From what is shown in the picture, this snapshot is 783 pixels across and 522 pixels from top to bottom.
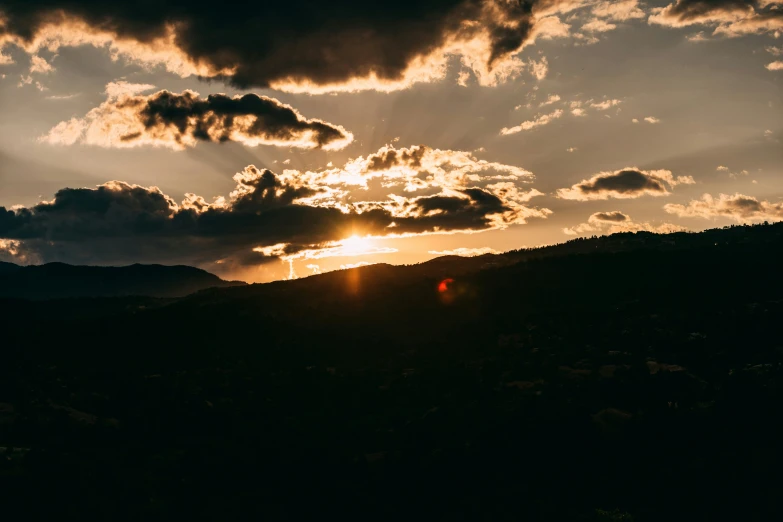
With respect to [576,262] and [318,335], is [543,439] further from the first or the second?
[576,262]

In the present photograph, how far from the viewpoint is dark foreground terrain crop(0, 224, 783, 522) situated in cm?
2191

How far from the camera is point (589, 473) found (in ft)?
76.3

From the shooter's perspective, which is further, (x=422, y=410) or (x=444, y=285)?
(x=444, y=285)

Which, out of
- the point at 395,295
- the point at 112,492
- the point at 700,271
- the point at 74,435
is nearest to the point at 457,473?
the point at 112,492

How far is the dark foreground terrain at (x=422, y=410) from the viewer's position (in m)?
21.9

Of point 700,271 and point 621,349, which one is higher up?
point 700,271

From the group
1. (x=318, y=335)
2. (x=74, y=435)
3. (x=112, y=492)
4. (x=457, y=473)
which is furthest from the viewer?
(x=318, y=335)

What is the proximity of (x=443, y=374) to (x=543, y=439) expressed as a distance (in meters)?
19.7

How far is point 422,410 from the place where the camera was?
37.2 meters

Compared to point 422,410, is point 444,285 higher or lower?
higher

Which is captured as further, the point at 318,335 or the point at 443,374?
the point at 318,335

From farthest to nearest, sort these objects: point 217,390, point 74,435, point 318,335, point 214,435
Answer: point 318,335 → point 217,390 → point 214,435 → point 74,435

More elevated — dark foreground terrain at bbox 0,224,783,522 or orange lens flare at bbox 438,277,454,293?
orange lens flare at bbox 438,277,454,293

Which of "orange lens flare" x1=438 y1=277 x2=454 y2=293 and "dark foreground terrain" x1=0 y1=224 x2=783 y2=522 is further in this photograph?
"orange lens flare" x1=438 y1=277 x2=454 y2=293
